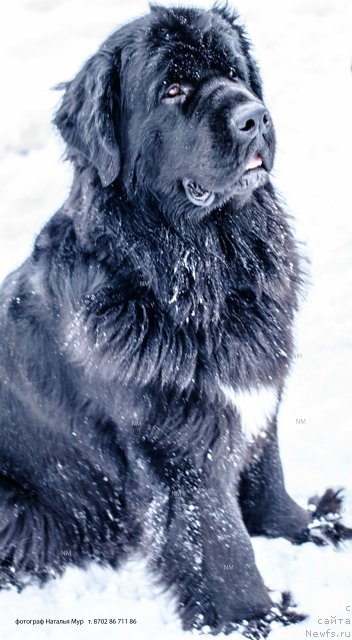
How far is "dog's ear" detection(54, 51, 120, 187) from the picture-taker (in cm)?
237

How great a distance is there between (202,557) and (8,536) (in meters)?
0.74

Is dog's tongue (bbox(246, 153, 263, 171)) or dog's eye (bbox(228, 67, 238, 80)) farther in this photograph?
dog's eye (bbox(228, 67, 238, 80))

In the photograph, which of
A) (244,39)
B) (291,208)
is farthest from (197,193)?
(291,208)

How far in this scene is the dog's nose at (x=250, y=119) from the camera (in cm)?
225

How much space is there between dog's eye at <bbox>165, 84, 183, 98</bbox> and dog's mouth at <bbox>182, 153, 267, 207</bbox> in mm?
285

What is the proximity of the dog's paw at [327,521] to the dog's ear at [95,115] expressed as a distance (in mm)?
1623

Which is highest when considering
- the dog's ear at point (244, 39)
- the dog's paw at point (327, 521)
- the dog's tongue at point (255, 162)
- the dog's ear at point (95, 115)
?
the dog's ear at point (244, 39)

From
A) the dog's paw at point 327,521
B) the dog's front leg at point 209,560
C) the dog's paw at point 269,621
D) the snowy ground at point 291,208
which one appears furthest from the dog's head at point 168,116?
the dog's paw at point 269,621

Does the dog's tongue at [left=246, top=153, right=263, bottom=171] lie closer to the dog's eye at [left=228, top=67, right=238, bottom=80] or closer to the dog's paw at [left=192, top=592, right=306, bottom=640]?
the dog's eye at [left=228, top=67, right=238, bottom=80]

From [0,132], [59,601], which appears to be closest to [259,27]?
[0,132]

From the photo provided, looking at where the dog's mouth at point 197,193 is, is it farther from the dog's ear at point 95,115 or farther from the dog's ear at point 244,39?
the dog's ear at point 244,39

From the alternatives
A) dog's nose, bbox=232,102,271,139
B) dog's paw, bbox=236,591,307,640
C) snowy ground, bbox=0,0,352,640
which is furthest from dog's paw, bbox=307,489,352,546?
dog's nose, bbox=232,102,271,139

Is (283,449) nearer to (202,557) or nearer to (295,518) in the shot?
(295,518)

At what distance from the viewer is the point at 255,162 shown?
2365 mm
